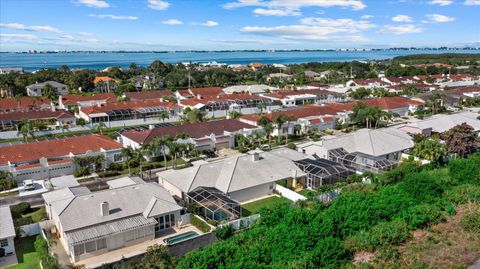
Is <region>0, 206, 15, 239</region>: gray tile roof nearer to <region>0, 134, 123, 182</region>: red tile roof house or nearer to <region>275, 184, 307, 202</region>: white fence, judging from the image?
<region>0, 134, 123, 182</region>: red tile roof house

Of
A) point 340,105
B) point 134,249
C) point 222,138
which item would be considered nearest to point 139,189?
point 134,249

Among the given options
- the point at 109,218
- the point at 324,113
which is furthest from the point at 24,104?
the point at 109,218

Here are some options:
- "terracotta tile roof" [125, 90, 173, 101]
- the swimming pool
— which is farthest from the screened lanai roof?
"terracotta tile roof" [125, 90, 173, 101]

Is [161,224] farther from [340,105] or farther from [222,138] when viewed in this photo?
→ [340,105]

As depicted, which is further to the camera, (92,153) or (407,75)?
(407,75)

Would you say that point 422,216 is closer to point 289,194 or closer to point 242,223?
point 289,194
